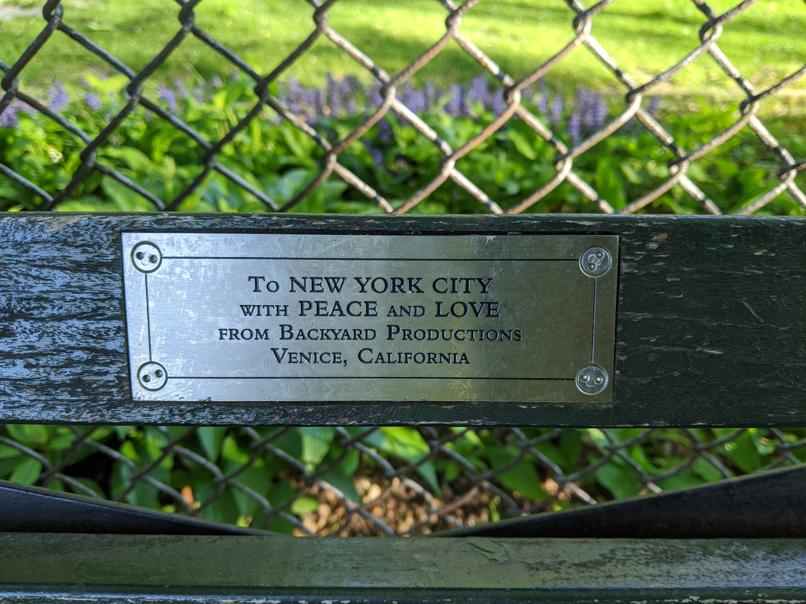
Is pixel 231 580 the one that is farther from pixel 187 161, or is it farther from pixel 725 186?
pixel 725 186

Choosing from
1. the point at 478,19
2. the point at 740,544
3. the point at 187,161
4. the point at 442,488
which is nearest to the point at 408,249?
the point at 740,544

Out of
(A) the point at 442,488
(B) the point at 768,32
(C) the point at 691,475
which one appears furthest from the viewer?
(B) the point at 768,32

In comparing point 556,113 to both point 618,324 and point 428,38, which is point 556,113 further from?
point 428,38

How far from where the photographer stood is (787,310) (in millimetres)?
917

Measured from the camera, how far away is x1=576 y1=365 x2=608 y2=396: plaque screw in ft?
3.00

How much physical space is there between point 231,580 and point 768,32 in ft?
17.0

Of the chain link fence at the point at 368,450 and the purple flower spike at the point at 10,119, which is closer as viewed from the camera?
the chain link fence at the point at 368,450

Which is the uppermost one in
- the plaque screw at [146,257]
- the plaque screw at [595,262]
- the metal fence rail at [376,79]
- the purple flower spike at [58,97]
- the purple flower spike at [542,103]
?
the purple flower spike at [542,103]

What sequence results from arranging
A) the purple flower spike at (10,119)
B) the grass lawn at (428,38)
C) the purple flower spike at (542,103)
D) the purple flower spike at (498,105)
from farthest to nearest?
the purple flower spike at (542,103)
the purple flower spike at (498,105)
the grass lawn at (428,38)
the purple flower spike at (10,119)

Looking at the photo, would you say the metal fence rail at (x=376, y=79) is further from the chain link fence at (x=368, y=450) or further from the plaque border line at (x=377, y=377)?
the plaque border line at (x=377, y=377)

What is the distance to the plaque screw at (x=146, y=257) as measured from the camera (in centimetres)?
88

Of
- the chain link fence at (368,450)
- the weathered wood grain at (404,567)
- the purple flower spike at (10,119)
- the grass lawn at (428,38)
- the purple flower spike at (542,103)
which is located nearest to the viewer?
the weathered wood grain at (404,567)

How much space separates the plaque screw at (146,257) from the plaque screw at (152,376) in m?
0.11

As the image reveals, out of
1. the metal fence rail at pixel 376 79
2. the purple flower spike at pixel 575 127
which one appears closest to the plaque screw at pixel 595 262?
the metal fence rail at pixel 376 79
